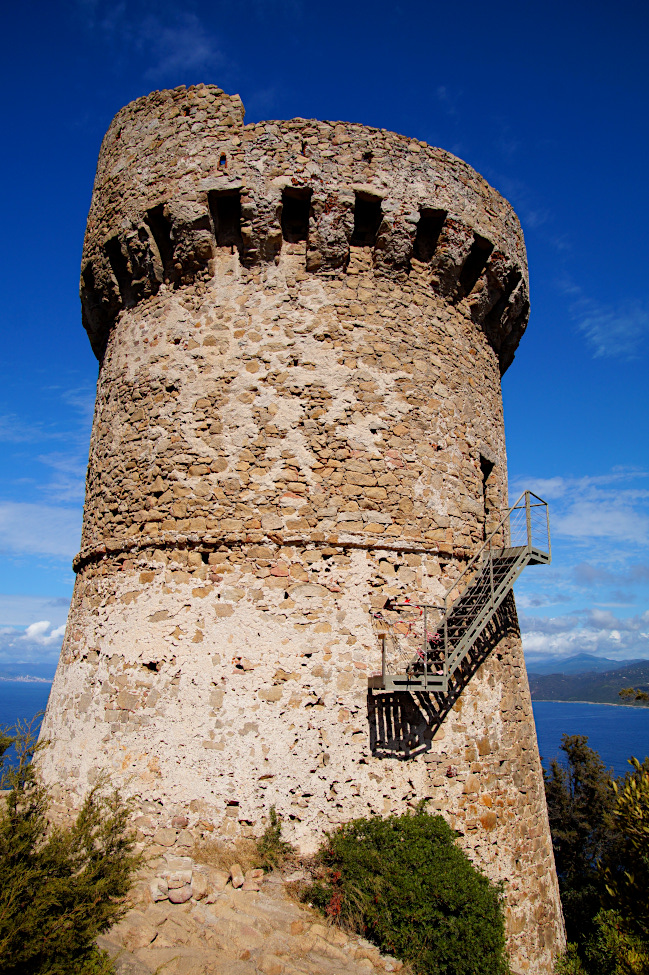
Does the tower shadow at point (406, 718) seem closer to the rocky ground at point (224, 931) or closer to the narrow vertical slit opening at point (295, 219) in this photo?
the rocky ground at point (224, 931)

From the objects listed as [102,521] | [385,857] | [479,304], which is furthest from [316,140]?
[385,857]

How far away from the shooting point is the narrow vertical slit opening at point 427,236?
30.5 ft

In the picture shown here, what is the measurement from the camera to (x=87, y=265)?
33.9 ft

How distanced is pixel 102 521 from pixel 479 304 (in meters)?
6.90

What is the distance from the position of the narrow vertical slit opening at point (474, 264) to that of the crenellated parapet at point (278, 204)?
0.6 inches

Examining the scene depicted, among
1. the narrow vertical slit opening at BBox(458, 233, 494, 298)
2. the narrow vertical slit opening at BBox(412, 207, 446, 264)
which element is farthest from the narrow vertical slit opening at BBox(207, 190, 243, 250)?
the narrow vertical slit opening at BBox(458, 233, 494, 298)

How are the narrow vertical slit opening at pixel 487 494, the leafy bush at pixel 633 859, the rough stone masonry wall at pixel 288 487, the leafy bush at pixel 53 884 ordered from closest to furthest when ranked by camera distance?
the leafy bush at pixel 53 884, the rough stone masonry wall at pixel 288 487, the leafy bush at pixel 633 859, the narrow vertical slit opening at pixel 487 494

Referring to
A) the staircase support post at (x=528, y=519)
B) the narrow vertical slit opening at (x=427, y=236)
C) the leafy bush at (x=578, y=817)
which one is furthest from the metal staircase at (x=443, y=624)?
the leafy bush at (x=578, y=817)

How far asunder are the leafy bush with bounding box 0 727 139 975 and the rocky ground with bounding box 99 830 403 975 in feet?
0.98

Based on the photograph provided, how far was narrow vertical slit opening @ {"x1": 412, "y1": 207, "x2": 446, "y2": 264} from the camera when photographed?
9297mm

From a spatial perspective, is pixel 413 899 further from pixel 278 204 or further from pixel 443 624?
pixel 278 204

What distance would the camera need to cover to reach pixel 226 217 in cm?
902

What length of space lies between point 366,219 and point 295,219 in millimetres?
1057

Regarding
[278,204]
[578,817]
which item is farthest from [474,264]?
[578,817]
